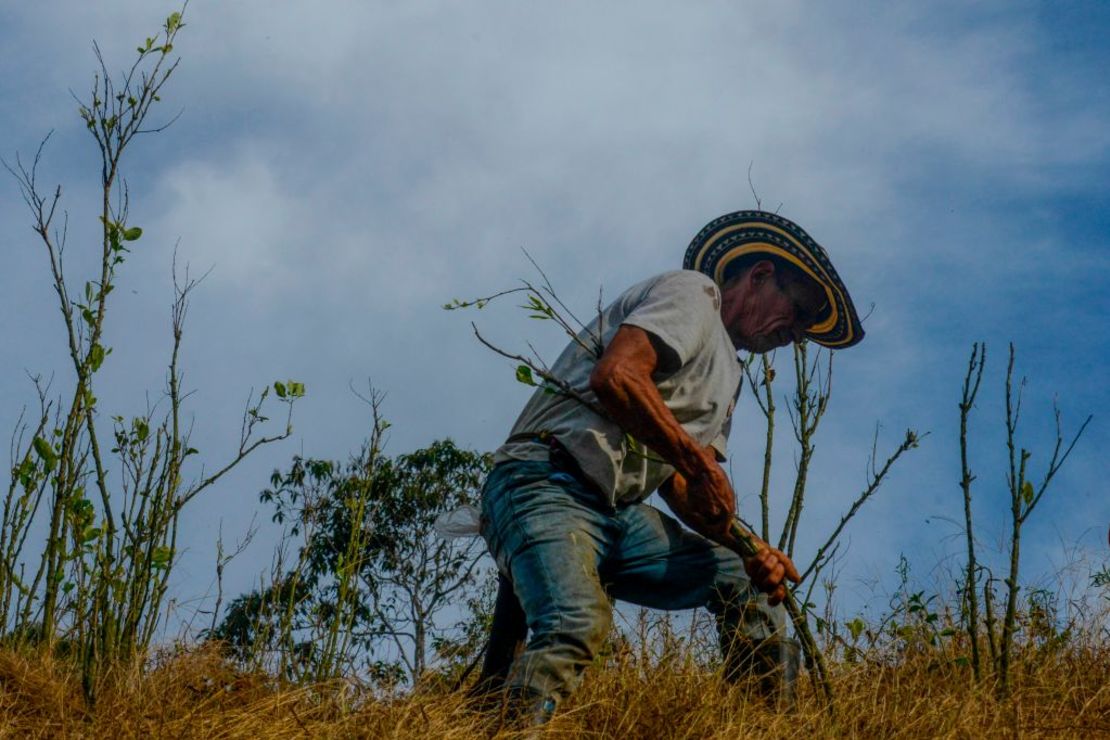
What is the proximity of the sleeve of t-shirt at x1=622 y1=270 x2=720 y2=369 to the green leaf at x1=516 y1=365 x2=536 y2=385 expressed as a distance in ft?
1.11

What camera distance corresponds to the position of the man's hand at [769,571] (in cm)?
392

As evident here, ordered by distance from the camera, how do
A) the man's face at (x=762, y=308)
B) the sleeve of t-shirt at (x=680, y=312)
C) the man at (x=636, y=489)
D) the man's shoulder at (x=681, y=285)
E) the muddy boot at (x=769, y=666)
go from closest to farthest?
the man at (x=636, y=489), the sleeve of t-shirt at (x=680, y=312), the man's shoulder at (x=681, y=285), the muddy boot at (x=769, y=666), the man's face at (x=762, y=308)

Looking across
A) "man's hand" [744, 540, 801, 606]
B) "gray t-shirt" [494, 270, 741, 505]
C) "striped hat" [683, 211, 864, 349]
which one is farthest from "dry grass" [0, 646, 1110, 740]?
"striped hat" [683, 211, 864, 349]

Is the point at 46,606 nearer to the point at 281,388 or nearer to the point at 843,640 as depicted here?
the point at 281,388

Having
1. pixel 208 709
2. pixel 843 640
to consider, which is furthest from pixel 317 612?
pixel 843 640

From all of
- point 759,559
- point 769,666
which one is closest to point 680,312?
point 759,559

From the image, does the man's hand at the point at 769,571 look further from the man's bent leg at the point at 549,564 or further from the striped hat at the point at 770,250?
the striped hat at the point at 770,250

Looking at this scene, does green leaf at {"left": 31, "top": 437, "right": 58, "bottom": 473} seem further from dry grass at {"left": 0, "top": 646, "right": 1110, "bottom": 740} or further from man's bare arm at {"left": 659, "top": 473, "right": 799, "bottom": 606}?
man's bare arm at {"left": 659, "top": 473, "right": 799, "bottom": 606}

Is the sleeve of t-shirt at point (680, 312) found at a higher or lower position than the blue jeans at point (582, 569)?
higher

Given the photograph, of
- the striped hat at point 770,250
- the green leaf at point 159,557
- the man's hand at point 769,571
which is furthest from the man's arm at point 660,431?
the green leaf at point 159,557

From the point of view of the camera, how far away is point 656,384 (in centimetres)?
390

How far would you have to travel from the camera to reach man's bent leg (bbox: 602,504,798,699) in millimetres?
3934

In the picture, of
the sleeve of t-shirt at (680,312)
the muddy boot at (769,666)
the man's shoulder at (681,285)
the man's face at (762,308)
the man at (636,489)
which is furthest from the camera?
the man's face at (762,308)

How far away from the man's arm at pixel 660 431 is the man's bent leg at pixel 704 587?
0.25ft
